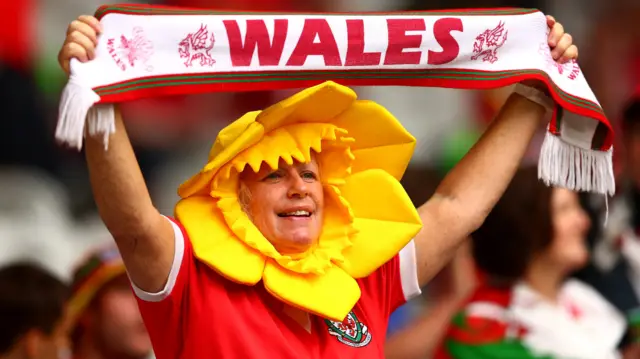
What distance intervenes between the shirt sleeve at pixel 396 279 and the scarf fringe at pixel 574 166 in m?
0.40

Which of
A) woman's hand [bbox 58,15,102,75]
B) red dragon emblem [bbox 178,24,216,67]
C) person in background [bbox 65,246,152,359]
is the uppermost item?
woman's hand [bbox 58,15,102,75]

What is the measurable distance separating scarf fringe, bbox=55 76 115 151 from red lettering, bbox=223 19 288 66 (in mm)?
395

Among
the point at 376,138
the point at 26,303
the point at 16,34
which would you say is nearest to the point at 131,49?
the point at 376,138

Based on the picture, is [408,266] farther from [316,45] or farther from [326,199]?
[316,45]

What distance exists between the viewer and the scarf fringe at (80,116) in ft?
8.11

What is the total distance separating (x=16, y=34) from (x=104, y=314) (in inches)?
118

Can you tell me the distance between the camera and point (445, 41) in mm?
3094

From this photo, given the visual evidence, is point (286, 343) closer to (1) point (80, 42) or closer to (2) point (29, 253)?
(1) point (80, 42)

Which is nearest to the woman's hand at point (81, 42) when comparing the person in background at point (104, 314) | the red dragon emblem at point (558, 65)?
the red dragon emblem at point (558, 65)

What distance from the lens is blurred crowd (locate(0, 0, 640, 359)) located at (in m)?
4.11

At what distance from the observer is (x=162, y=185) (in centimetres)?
688

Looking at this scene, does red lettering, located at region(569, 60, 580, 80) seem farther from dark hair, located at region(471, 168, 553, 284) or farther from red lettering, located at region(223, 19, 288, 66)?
dark hair, located at region(471, 168, 553, 284)

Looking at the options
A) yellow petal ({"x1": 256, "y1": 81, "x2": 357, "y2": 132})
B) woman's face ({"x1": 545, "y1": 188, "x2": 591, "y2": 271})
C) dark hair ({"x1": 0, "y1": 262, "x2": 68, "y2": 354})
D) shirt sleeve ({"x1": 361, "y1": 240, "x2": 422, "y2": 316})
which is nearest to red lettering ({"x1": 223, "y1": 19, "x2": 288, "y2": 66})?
yellow petal ({"x1": 256, "y1": 81, "x2": 357, "y2": 132})

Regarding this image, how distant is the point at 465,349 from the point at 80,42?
6.49 feet
